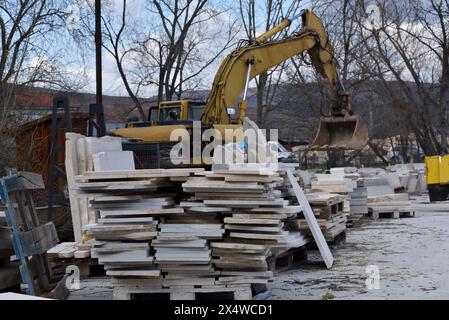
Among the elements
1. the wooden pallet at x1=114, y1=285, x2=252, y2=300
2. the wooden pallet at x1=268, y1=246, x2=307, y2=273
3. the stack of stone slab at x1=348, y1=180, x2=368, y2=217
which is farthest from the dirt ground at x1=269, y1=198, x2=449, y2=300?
the stack of stone slab at x1=348, y1=180, x2=368, y2=217

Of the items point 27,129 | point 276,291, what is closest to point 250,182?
point 276,291

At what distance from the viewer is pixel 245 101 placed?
14266mm

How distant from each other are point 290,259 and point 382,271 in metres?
1.17

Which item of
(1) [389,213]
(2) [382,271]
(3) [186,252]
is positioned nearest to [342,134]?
(1) [389,213]

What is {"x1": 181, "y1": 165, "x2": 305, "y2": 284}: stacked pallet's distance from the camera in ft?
20.6

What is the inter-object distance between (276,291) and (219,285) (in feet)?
3.42

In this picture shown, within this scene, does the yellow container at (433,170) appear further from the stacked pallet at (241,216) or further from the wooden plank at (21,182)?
the wooden plank at (21,182)

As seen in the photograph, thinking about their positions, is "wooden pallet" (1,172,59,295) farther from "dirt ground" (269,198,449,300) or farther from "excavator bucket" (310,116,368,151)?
"excavator bucket" (310,116,368,151)

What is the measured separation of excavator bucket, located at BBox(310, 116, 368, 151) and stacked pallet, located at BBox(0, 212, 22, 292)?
946cm

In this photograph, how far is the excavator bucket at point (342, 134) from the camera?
49.2 ft

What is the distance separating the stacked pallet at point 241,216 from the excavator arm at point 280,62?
7.29 metres

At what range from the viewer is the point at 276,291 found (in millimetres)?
7148

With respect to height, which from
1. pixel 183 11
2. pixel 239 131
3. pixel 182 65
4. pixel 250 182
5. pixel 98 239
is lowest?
pixel 98 239

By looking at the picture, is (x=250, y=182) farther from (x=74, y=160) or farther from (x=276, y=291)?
(x=74, y=160)
